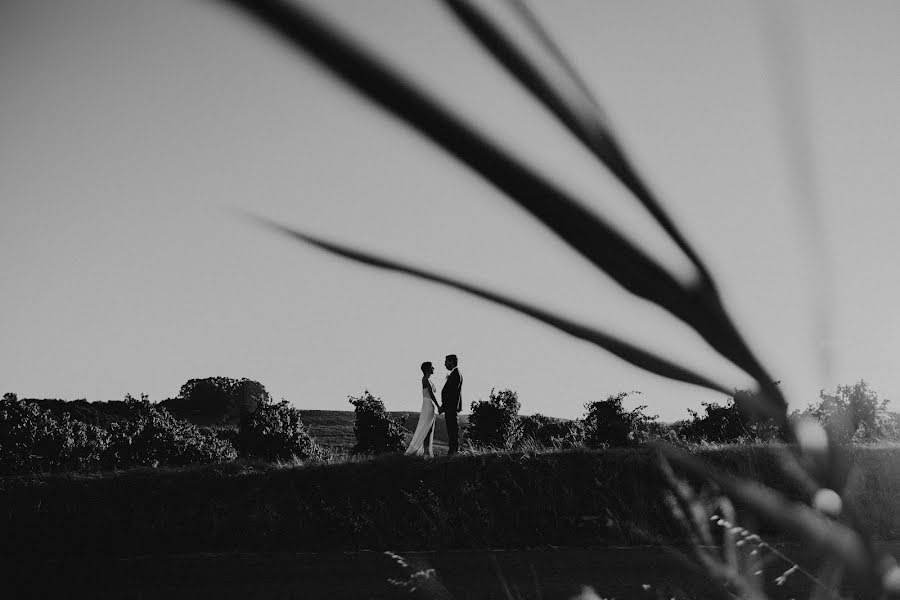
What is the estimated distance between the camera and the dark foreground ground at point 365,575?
6771 millimetres

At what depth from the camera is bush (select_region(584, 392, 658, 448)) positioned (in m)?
33.8

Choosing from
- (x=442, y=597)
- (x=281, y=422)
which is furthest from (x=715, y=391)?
(x=281, y=422)

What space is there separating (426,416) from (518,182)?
1388 centimetres

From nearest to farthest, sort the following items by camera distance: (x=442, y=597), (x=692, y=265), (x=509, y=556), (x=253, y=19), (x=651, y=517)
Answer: (x=253, y=19) → (x=692, y=265) → (x=442, y=597) → (x=509, y=556) → (x=651, y=517)

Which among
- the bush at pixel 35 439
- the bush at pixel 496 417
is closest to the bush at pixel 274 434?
the bush at pixel 496 417

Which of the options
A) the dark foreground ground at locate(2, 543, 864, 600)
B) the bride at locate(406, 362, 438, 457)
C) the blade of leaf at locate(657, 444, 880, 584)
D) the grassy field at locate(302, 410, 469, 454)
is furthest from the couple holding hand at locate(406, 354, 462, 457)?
the grassy field at locate(302, 410, 469, 454)

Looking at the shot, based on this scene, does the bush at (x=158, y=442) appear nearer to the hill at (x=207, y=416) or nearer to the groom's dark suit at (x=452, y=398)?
the hill at (x=207, y=416)

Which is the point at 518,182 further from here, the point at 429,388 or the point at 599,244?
the point at 429,388

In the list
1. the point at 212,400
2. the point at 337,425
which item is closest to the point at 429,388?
the point at 337,425

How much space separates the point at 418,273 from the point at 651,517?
946 centimetres

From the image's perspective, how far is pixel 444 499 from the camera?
945 cm

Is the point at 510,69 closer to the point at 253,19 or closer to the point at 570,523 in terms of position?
the point at 253,19

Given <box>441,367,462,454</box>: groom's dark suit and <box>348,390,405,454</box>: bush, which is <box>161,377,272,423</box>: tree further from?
<box>441,367,462,454</box>: groom's dark suit

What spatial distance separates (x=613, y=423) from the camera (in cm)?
3450
